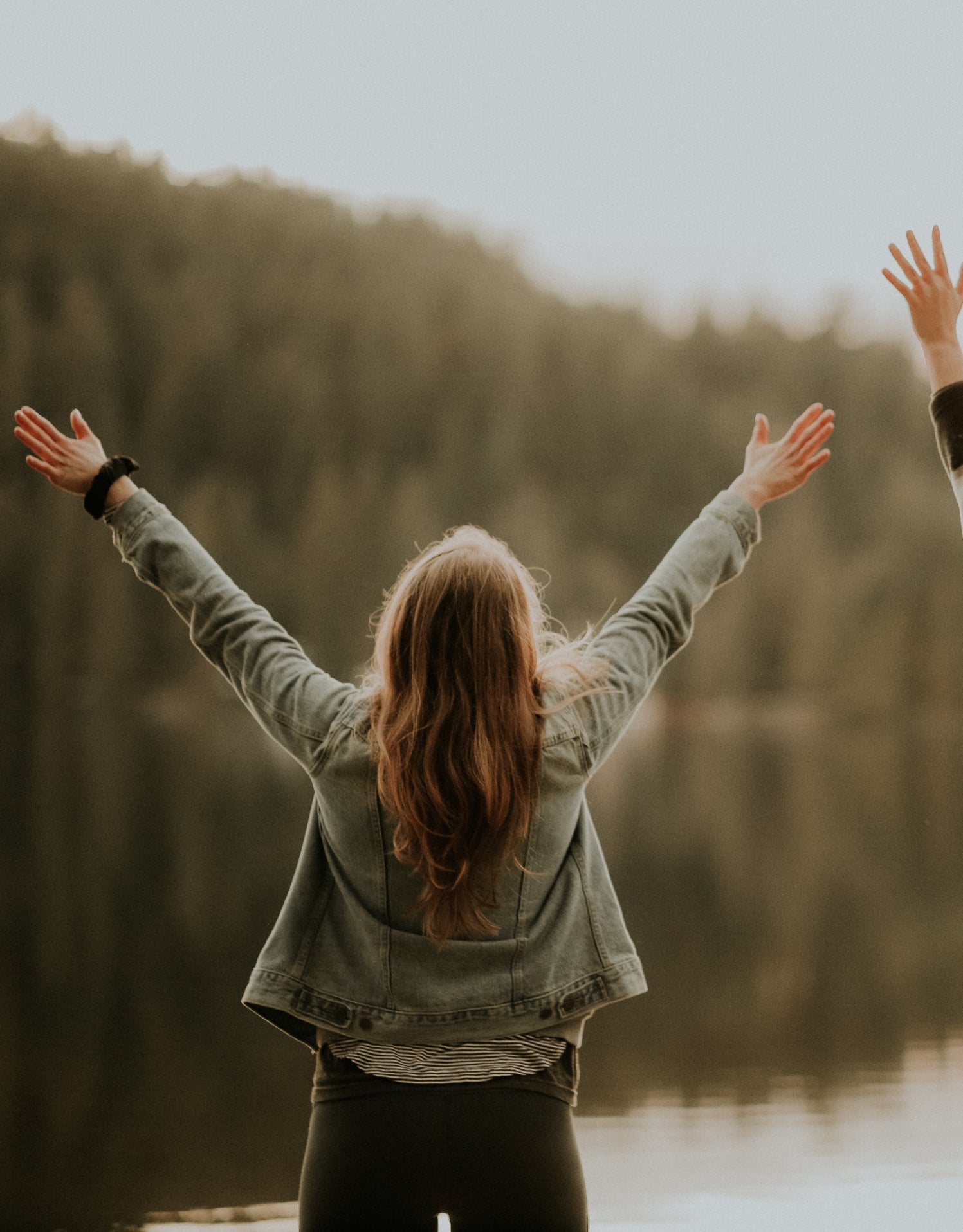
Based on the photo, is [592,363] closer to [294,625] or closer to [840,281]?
[840,281]

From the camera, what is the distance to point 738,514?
1.14 m

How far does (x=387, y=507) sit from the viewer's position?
2620 centimetres

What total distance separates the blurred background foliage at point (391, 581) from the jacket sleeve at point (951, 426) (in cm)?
348

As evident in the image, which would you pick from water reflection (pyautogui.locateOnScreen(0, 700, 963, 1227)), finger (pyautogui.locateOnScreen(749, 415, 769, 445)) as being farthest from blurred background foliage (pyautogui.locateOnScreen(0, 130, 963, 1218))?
finger (pyautogui.locateOnScreen(749, 415, 769, 445))

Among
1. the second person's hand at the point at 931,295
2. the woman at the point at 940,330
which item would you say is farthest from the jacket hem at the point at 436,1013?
the second person's hand at the point at 931,295

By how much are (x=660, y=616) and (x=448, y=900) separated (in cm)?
28

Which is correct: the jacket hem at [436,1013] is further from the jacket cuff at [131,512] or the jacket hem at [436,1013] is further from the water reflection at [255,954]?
the water reflection at [255,954]

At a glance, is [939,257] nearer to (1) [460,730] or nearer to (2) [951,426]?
(2) [951,426]

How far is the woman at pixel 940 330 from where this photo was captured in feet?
3.50

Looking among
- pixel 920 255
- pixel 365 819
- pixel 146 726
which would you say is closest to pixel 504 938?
pixel 365 819

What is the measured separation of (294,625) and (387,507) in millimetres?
4631

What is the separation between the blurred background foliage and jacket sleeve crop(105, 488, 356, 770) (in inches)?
132

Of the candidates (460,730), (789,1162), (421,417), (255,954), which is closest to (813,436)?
(460,730)

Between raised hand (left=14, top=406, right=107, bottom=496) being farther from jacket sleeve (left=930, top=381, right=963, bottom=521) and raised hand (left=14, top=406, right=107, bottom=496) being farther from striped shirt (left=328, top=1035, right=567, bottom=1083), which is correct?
jacket sleeve (left=930, top=381, right=963, bottom=521)
